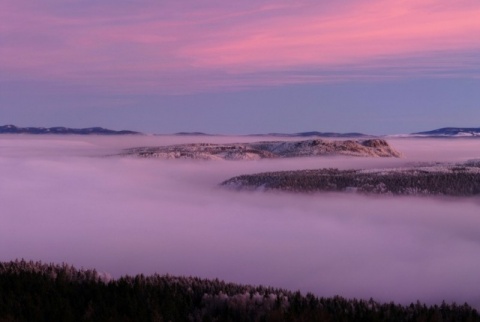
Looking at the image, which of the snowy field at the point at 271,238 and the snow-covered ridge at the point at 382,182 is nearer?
the snowy field at the point at 271,238

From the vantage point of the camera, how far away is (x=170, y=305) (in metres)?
10.3

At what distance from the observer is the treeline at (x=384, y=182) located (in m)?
36.0

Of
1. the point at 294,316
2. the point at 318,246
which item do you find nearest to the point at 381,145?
the point at 318,246

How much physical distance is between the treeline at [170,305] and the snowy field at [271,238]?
7087 mm

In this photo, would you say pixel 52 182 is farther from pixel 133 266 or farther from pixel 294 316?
pixel 294 316

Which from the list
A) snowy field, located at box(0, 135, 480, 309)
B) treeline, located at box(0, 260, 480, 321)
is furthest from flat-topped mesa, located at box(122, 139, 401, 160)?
treeline, located at box(0, 260, 480, 321)

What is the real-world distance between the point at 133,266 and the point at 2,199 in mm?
27695

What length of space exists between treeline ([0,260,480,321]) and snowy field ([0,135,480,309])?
7087mm

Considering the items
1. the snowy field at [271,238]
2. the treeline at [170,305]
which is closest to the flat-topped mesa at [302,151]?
the snowy field at [271,238]

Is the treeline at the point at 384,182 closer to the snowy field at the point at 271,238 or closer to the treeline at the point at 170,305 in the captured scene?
the snowy field at the point at 271,238

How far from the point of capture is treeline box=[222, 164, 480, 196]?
3602cm

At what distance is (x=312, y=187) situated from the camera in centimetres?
3912

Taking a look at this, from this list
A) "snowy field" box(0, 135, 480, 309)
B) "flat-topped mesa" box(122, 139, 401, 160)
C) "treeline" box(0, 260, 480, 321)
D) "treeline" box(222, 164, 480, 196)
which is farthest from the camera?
"flat-topped mesa" box(122, 139, 401, 160)

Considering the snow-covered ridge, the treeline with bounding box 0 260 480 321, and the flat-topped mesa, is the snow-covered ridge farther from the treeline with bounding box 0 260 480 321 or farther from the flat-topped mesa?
the flat-topped mesa
